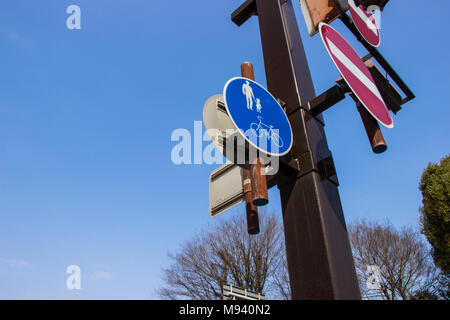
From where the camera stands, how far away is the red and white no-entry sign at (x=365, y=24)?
2.82m

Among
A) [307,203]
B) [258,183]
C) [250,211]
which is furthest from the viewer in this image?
[307,203]

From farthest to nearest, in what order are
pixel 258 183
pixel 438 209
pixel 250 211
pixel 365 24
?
1. pixel 438 209
2. pixel 365 24
3. pixel 250 211
4. pixel 258 183

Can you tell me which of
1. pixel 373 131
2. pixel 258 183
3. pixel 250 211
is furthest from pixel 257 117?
pixel 373 131

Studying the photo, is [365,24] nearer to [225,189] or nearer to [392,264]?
[225,189]

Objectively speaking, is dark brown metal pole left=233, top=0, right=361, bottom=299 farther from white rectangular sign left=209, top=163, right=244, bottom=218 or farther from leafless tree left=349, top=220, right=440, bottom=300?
leafless tree left=349, top=220, right=440, bottom=300

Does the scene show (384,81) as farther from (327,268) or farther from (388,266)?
(388,266)

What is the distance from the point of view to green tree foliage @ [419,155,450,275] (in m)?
15.2

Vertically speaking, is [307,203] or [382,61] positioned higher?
[382,61]

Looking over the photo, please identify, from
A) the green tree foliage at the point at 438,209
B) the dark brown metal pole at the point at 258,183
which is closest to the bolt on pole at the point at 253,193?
the dark brown metal pole at the point at 258,183

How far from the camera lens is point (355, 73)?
2.58m

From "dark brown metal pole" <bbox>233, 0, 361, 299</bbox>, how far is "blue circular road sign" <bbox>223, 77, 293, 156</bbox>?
10.8 inches

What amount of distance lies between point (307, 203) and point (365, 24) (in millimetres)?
2027
